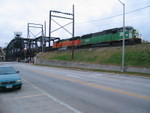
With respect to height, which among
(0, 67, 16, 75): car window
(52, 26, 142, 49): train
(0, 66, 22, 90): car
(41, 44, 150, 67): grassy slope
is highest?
(52, 26, 142, 49): train

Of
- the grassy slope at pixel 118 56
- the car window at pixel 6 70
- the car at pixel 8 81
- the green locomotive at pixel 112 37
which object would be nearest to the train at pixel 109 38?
the green locomotive at pixel 112 37

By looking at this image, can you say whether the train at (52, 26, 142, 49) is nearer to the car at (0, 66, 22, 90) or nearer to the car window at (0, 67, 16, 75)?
the car window at (0, 67, 16, 75)

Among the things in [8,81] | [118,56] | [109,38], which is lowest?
[8,81]

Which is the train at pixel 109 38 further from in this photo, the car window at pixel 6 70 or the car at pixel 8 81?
the car at pixel 8 81

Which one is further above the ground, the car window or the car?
the car window

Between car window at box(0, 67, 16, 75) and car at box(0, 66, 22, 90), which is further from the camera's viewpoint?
car window at box(0, 67, 16, 75)

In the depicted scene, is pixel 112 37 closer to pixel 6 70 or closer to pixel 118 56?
pixel 118 56

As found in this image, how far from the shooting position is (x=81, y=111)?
577cm

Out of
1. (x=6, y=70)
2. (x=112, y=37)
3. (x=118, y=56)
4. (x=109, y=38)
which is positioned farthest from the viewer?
(x=109, y=38)

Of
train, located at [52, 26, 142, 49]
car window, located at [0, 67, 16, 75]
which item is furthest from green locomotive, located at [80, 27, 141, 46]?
car window, located at [0, 67, 16, 75]

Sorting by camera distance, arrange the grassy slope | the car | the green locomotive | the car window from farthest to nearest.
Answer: the green locomotive < the grassy slope < the car window < the car

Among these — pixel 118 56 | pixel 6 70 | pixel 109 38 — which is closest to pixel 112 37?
pixel 109 38

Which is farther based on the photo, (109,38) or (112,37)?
(109,38)

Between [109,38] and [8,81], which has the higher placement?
[109,38]
